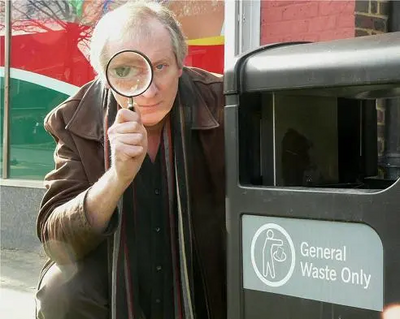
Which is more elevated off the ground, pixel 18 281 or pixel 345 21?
pixel 345 21

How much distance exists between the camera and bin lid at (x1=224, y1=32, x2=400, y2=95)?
55.4 inches

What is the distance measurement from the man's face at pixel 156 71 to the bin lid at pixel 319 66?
0.26 metres

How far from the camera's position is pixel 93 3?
572cm

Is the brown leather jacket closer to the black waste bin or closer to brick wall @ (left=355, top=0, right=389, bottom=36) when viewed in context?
the black waste bin

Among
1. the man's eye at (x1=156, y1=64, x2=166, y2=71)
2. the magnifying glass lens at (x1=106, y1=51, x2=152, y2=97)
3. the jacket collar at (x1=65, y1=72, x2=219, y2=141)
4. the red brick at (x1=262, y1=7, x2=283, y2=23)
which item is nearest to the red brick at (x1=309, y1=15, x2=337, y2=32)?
the red brick at (x1=262, y1=7, x2=283, y2=23)

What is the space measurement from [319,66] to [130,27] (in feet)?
2.03

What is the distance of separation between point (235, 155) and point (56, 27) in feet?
15.3

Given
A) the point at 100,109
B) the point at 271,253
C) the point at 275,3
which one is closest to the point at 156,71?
the point at 100,109

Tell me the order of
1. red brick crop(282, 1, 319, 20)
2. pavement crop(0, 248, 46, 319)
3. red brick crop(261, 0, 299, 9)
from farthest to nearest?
pavement crop(0, 248, 46, 319) → red brick crop(261, 0, 299, 9) → red brick crop(282, 1, 319, 20)

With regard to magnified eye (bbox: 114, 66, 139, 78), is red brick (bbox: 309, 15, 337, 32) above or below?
above

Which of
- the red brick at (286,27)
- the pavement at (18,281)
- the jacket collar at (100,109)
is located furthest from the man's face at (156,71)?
the pavement at (18,281)

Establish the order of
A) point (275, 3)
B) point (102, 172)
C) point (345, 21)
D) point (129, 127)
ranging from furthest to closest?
point (275, 3) → point (345, 21) → point (102, 172) → point (129, 127)

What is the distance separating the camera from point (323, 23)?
4.04 metres

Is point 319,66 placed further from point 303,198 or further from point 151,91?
point 151,91
